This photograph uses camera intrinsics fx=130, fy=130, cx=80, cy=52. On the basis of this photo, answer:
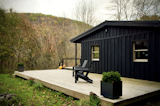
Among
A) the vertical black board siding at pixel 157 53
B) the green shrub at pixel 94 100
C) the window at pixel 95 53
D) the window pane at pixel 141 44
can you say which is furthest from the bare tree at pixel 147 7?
the green shrub at pixel 94 100

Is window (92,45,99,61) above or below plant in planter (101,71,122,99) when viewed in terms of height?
above

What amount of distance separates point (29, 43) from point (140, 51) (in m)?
8.71

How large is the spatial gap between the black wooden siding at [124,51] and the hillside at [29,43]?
487 cm

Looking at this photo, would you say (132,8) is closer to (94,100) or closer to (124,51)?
(124,51)

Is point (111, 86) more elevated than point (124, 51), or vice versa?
point (124, 51)

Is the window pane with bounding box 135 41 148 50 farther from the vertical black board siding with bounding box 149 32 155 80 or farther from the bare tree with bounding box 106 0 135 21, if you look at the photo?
the bare tree with bounding box 106 0 135 21

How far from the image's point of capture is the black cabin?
495cm

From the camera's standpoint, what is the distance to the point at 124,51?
6043mm

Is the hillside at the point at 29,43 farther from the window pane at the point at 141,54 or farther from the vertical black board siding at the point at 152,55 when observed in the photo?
the vertical black board siding at the point at 152,55

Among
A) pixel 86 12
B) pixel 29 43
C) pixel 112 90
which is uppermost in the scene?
pixel 86 12

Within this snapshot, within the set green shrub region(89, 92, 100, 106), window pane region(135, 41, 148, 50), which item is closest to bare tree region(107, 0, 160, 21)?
window pane region(135, 41, 148, 50)

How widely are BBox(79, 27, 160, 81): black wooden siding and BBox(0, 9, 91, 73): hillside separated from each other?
16.0 ft

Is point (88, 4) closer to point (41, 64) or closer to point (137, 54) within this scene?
point (41, 64)

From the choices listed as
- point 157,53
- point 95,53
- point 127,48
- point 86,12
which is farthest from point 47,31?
point 157,53
